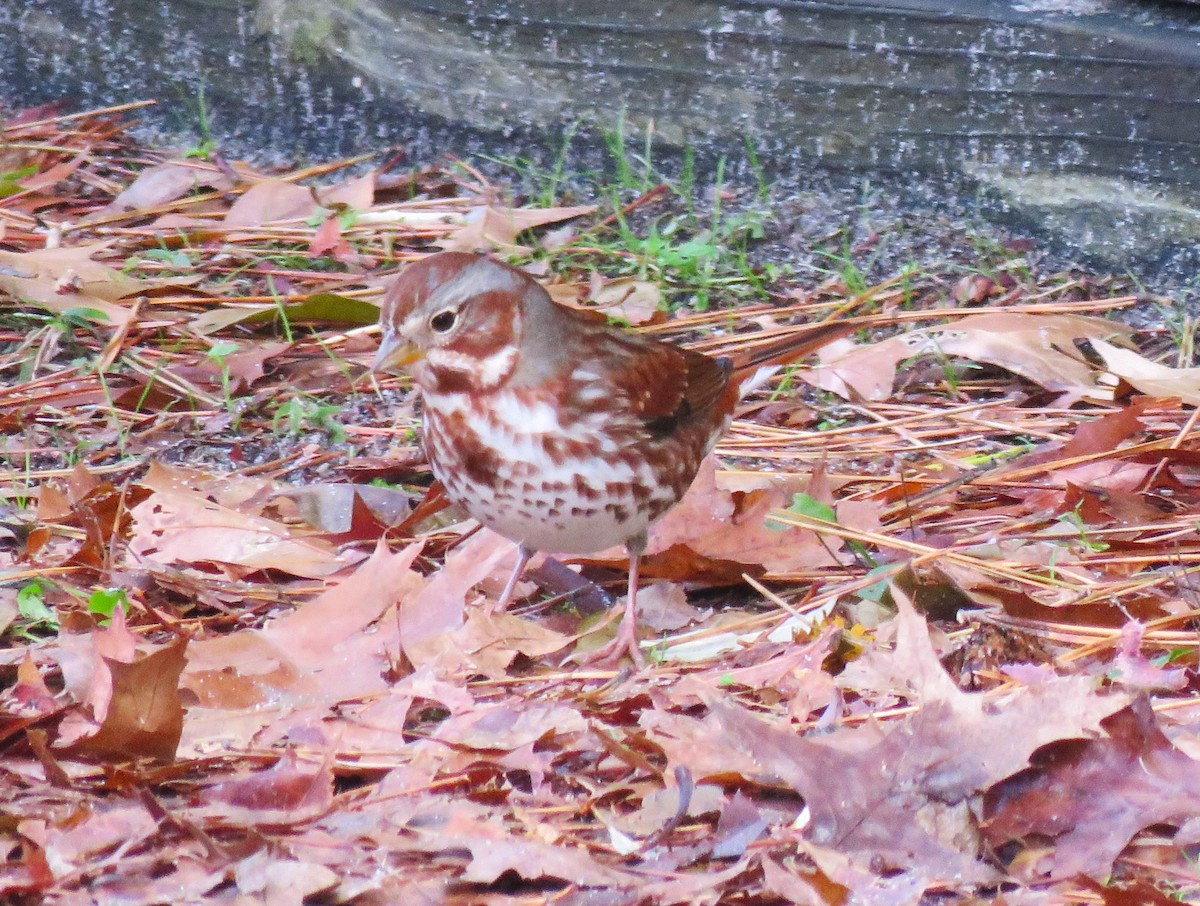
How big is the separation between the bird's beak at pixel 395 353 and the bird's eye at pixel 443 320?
63 mm

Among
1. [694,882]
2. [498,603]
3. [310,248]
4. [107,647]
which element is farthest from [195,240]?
[694,882]

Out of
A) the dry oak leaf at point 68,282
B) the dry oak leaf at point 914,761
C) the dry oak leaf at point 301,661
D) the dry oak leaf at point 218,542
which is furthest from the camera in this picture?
the dry oak leaf at point 68,282

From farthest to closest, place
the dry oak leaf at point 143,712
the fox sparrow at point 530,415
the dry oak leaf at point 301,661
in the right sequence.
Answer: the fox sparrow at point 530,415 < the dry oak leaf at point 301,661 < the dry oak leaf at point 143,712

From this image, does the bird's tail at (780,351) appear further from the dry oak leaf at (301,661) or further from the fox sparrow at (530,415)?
the dry oak leaf at (301,661)

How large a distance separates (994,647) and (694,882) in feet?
2.98

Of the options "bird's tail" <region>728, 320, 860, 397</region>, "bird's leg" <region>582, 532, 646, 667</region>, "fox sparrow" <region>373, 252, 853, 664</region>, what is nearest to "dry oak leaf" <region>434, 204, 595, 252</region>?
"bird's tail" <region>728, 320, 860, 397</region>

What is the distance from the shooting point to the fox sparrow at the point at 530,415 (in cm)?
325

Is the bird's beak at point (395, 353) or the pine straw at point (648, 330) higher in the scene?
the bird's beak at point (395, 353)

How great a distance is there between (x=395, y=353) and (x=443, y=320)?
0.12m

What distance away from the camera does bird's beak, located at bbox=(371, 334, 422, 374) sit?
3.28 m

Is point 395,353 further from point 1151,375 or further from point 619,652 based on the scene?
point 1151,375

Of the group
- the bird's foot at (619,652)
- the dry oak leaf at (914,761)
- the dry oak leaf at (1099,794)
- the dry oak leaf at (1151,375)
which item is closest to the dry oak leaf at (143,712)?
the dry oak leaf at (914,761)

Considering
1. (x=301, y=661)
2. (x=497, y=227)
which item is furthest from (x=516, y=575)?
(x=497, y=227)

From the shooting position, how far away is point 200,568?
11.4ft
